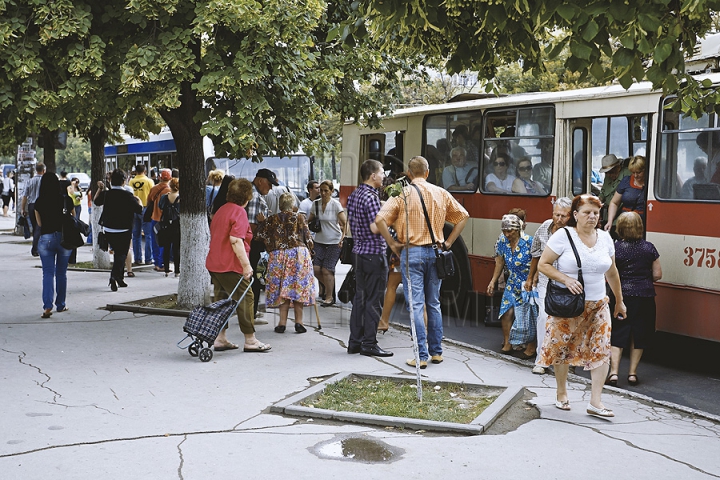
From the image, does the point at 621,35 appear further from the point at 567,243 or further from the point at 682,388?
the point at 682,388

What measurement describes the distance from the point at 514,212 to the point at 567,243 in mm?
2547

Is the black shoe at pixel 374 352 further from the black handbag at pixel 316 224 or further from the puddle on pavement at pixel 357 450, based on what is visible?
the black handbag at pixel 316 224

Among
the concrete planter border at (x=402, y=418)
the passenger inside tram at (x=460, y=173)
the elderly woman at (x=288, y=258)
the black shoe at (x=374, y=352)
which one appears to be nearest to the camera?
the concrete planter border at (x=402, y=418)

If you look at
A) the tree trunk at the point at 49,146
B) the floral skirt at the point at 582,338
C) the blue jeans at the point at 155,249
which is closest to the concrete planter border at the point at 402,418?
the floral skirt at the point at 582,338

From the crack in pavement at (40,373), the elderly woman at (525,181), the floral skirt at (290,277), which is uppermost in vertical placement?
the elderly woman at (525,181)

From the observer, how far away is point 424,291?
26.8 feet

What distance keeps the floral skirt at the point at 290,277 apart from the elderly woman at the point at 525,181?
2.85 meters

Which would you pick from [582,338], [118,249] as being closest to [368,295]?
[582,338]

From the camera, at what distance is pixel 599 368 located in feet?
20.7

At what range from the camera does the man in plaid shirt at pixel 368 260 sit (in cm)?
837

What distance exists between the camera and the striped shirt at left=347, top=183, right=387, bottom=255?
27.4ft

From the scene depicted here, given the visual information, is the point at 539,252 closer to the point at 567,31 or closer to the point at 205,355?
the point at 567,31

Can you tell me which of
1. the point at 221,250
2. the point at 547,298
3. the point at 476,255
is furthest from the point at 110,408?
the point at 476,255

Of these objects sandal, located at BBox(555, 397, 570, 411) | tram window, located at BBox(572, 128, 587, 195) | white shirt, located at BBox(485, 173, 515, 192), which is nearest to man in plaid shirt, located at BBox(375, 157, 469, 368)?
sandal, located at BBox(555, 397, 570, 411)
